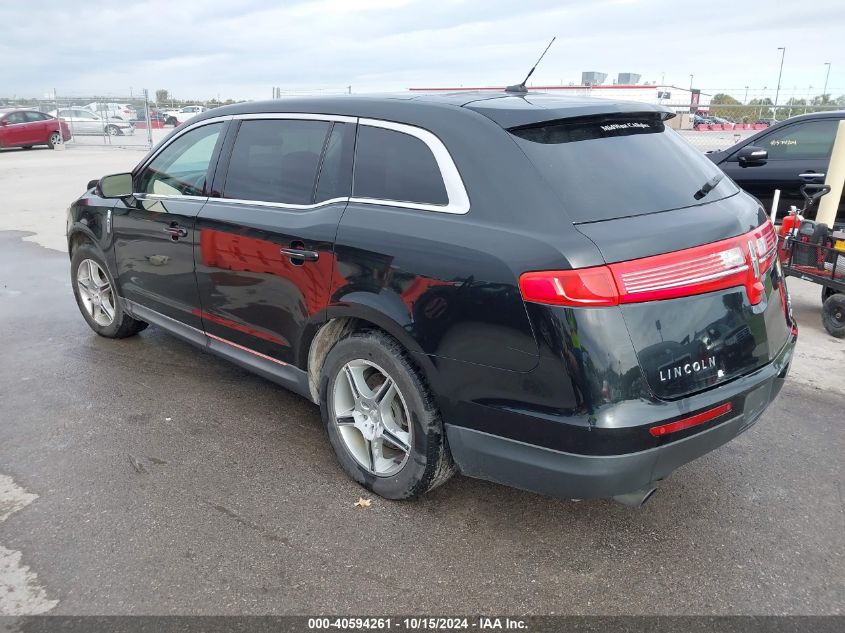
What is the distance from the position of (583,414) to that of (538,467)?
312 millimetres

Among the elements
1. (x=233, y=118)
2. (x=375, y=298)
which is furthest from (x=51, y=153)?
(x=375, y=298)

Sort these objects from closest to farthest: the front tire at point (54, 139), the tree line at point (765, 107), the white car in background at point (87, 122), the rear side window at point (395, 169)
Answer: the rear side window at point (395, 169)
the tree line at point (765, 107)
the front tire at point (54, 139)
the white car in background at point (87, 122)

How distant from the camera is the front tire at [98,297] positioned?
5.12m

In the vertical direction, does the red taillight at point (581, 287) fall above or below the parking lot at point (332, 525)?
above

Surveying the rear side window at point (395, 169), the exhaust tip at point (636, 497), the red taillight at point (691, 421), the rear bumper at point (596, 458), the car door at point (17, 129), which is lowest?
the exhaust tip at point (636, 497)

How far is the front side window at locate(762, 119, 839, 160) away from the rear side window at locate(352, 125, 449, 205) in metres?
5.74

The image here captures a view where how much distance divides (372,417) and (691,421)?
139 cm

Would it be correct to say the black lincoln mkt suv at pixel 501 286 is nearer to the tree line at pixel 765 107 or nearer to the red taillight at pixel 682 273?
the red taillight at pixel 682 273

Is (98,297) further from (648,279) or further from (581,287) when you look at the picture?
(648,279)

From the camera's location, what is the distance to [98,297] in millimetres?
5301

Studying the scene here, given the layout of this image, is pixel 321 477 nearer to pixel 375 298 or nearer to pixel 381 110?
pixel 375 298

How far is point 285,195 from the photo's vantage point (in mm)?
3504

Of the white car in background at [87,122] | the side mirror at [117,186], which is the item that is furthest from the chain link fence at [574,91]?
the side mirror at [117,186]

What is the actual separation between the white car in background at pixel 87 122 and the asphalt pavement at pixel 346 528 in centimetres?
2837
